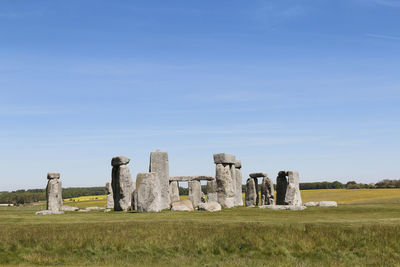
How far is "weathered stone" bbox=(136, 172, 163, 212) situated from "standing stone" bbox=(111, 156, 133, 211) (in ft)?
10.1

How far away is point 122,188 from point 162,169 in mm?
2506

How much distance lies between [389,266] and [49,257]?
9.94 metres

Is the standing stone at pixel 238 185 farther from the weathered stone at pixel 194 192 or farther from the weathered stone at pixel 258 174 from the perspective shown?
the weathered stone at pixel 194 192

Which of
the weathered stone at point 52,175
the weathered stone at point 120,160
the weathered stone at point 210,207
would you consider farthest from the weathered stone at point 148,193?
the weathered stone at point 52,175

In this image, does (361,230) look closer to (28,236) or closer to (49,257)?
(49,257)

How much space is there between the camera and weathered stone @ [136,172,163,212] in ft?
82.3

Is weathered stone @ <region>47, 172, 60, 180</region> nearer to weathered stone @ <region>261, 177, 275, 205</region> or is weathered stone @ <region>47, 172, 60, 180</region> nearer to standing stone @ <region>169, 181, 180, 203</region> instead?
standing stone @ <region>169, 181, 180, 203</region>

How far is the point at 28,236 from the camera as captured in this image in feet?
54.5

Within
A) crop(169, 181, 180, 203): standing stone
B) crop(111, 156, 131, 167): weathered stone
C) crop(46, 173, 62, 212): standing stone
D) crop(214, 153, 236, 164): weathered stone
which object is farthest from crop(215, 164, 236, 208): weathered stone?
crop(46, 173, 62, 212): standing stone

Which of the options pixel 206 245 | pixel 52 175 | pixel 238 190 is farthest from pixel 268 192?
pixel 206 245

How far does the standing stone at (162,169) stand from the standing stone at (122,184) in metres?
1.48

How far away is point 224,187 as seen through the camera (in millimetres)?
30672

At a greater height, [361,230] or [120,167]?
[120,167]

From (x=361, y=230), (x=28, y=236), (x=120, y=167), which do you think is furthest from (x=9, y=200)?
(x=361, y=230)
